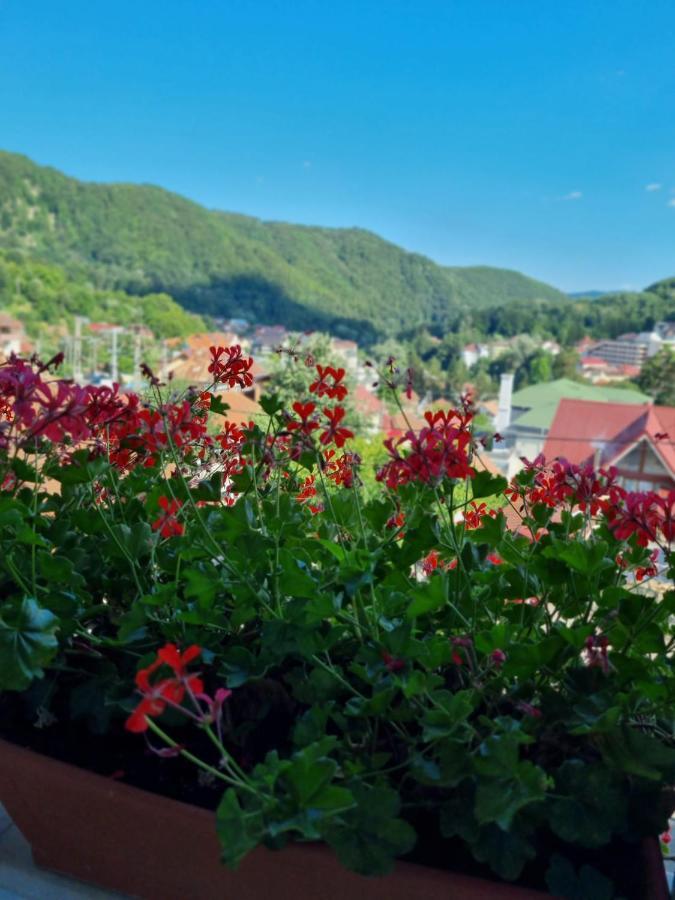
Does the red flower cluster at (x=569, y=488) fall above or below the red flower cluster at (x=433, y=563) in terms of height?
above

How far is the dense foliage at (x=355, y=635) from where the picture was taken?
0.40 meters

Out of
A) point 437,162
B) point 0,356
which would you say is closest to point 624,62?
point 437,162

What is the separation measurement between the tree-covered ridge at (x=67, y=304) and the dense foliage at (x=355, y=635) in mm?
34129

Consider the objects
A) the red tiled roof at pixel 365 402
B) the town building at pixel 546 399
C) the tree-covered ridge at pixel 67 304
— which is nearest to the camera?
the red tiled roof at pixel 365 402

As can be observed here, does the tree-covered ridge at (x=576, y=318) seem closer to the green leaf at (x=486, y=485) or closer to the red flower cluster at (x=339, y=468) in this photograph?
→ the red flower cluster at (x=339, y=468)

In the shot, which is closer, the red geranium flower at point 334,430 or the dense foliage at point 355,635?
the dense foliage at point 355,635

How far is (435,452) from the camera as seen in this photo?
0.48 metres

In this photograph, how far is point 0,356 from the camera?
72 centimetres

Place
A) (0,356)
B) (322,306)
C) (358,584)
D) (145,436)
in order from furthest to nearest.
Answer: (322,306) < (0,356) < (145,436) < (358,584)

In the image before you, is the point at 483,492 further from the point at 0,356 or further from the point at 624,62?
the point at 624,62

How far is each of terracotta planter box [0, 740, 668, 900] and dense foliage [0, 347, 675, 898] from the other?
35mm

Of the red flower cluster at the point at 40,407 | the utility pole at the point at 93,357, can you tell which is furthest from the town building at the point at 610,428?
the utility pole at the point at 93,357

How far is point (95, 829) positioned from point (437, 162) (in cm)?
7828

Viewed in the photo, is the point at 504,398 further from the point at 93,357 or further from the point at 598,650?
the point at 93,357
